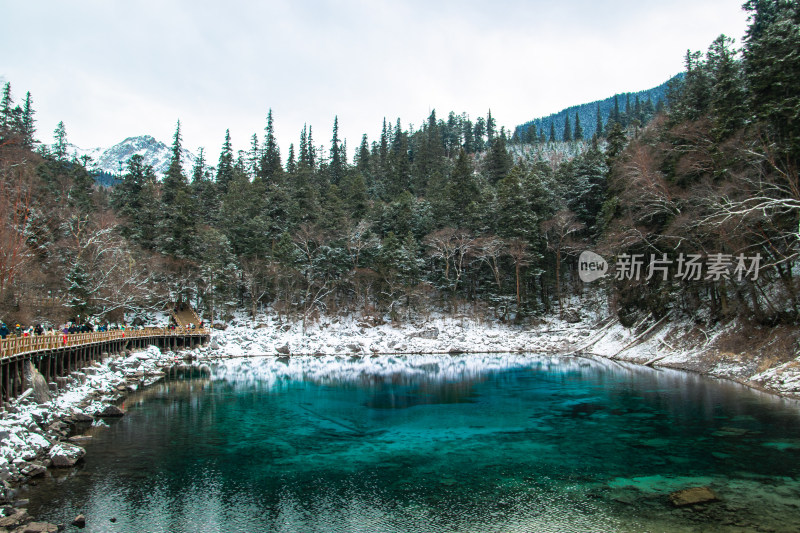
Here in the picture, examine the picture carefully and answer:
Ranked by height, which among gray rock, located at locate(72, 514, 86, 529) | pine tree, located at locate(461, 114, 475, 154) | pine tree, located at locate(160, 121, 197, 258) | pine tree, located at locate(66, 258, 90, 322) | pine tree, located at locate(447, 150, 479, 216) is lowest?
gray rock, located at locate(72, 514, 86, 529)

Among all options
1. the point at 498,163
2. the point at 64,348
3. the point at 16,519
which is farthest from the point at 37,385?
the point at 498,163

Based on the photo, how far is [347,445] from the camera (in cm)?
1584

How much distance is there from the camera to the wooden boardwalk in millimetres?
17859

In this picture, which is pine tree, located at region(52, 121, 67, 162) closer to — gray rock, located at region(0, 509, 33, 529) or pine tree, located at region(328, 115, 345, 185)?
pine tree, located at region(328, 115, 345, 185)

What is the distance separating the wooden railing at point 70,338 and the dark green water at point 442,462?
183 inches

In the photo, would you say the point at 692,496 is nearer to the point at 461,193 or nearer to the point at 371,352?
the point at 371,352

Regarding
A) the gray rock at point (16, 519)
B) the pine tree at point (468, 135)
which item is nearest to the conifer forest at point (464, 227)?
the gray rock at point (16, 519)

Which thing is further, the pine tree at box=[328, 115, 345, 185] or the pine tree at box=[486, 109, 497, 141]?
the pine tree at box=[486, 109, 497, 141]

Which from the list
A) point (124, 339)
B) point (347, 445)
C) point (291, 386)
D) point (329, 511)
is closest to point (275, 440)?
point (347, 445)

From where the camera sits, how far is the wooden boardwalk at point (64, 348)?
1786 cm

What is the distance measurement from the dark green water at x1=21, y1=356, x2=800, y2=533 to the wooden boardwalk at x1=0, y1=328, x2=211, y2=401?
4.04m

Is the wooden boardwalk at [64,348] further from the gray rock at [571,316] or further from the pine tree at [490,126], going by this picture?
the pine tree at [490,126]

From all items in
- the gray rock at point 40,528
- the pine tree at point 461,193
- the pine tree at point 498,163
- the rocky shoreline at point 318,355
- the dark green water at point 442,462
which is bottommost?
the dark green water at point 442,462

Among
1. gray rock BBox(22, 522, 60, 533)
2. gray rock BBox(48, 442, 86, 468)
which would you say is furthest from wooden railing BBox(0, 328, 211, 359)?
gray rock BBox(22, 522, 60, 533)
